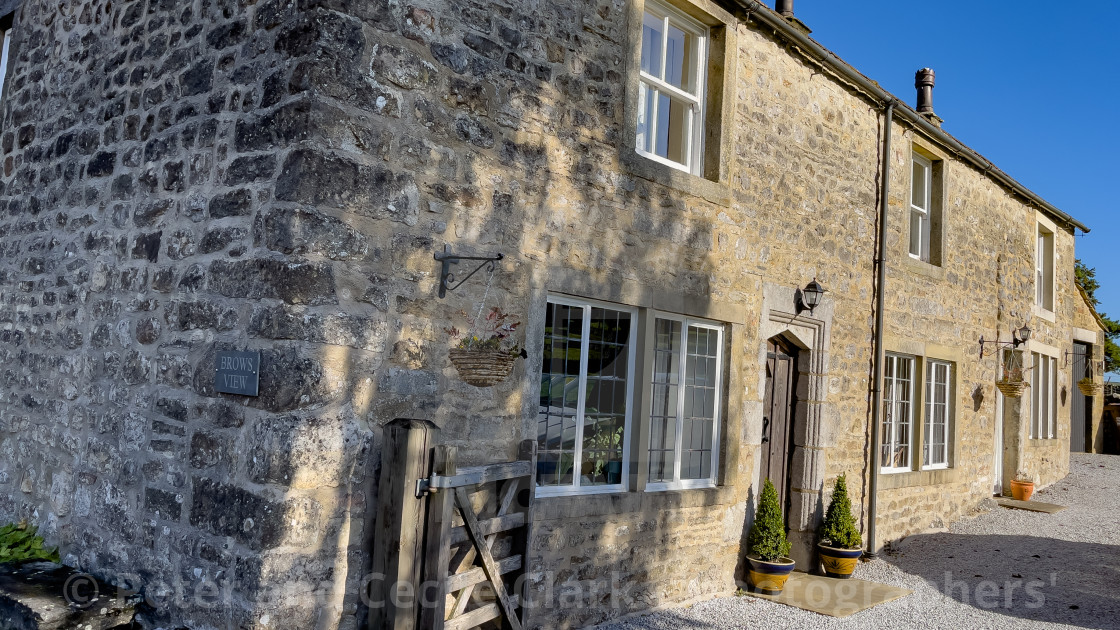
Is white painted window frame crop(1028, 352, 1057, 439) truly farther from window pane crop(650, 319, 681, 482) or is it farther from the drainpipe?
window pane crop(650, 319, 681, 482)

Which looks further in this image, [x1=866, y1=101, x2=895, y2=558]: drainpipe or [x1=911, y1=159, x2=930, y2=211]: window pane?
[x1=911, y1=159, x2=930, y2=211]: window pane

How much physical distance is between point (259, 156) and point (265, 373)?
1.20 metres

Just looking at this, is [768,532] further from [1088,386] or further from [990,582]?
[1088,386]

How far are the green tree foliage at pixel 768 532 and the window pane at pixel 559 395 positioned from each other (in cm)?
219

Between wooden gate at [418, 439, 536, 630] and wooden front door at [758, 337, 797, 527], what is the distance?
3382 millimetres

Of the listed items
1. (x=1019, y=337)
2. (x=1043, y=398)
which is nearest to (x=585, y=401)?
(x=1019, y=337)

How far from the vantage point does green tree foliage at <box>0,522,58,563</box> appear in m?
5.39

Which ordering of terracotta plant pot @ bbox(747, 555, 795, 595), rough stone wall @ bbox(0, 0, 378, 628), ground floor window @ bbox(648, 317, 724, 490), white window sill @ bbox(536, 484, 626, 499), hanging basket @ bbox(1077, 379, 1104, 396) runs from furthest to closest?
hanging basket @ bbox(1077, 379, 1104, 396), terracotta plant pot @ bbox(747, 555, 795, 595), ground floor window @ bbox(648, 317, 724, 490), white window sill @ bbox(536, 484, 626, 499), rough stone wall @ bbox(0, 0, 378, 628)

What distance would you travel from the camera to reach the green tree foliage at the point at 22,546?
17.7 ft

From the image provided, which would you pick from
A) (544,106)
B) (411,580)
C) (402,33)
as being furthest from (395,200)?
(411,580)

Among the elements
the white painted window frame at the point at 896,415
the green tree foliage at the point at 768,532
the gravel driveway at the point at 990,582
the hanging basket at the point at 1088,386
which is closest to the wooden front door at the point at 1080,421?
the hanging basket at the point at 1088,386

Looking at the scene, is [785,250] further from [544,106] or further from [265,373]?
[265,373]

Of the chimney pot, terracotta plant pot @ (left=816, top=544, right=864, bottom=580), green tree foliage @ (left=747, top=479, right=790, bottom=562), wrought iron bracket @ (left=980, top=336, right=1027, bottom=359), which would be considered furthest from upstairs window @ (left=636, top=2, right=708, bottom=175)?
wrought iron bracket @ (left=980, top=336, right=1027, bottom=359)

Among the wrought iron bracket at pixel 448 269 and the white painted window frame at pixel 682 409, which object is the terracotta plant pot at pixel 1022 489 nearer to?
the white painted window frame at pixel 682 409
